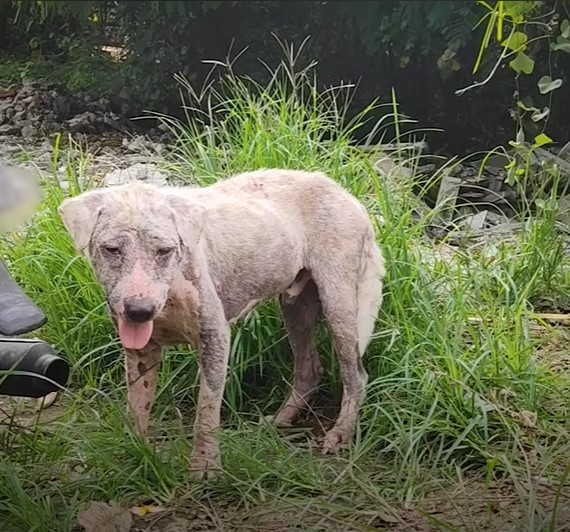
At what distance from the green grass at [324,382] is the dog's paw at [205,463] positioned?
0.02 metres

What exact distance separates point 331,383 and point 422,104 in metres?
1.33

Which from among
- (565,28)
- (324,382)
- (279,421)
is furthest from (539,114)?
(324,382)

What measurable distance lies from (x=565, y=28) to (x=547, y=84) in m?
0.11

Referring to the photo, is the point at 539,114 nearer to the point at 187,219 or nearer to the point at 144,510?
the point at 187,219

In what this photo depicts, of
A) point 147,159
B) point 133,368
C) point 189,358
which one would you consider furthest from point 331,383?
point 147,159

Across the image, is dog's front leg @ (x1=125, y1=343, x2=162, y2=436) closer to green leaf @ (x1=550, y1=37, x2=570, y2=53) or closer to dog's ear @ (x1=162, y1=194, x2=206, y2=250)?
dog's ear @ (x1=162, y1=194, x2=206, y2=250)

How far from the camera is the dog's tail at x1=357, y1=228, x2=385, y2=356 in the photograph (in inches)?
102

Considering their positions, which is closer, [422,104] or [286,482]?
[422,104]

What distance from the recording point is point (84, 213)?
6.51 ft

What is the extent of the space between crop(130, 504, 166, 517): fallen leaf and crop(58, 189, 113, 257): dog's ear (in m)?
0.51

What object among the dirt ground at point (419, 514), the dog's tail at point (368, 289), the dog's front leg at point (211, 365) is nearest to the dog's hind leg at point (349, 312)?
the dog's tail at point (368, 289)

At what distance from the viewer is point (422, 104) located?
1.58 meters

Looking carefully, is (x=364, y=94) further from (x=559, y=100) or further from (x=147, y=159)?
(x=147, y=159)

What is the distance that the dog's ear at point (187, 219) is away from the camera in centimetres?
202
